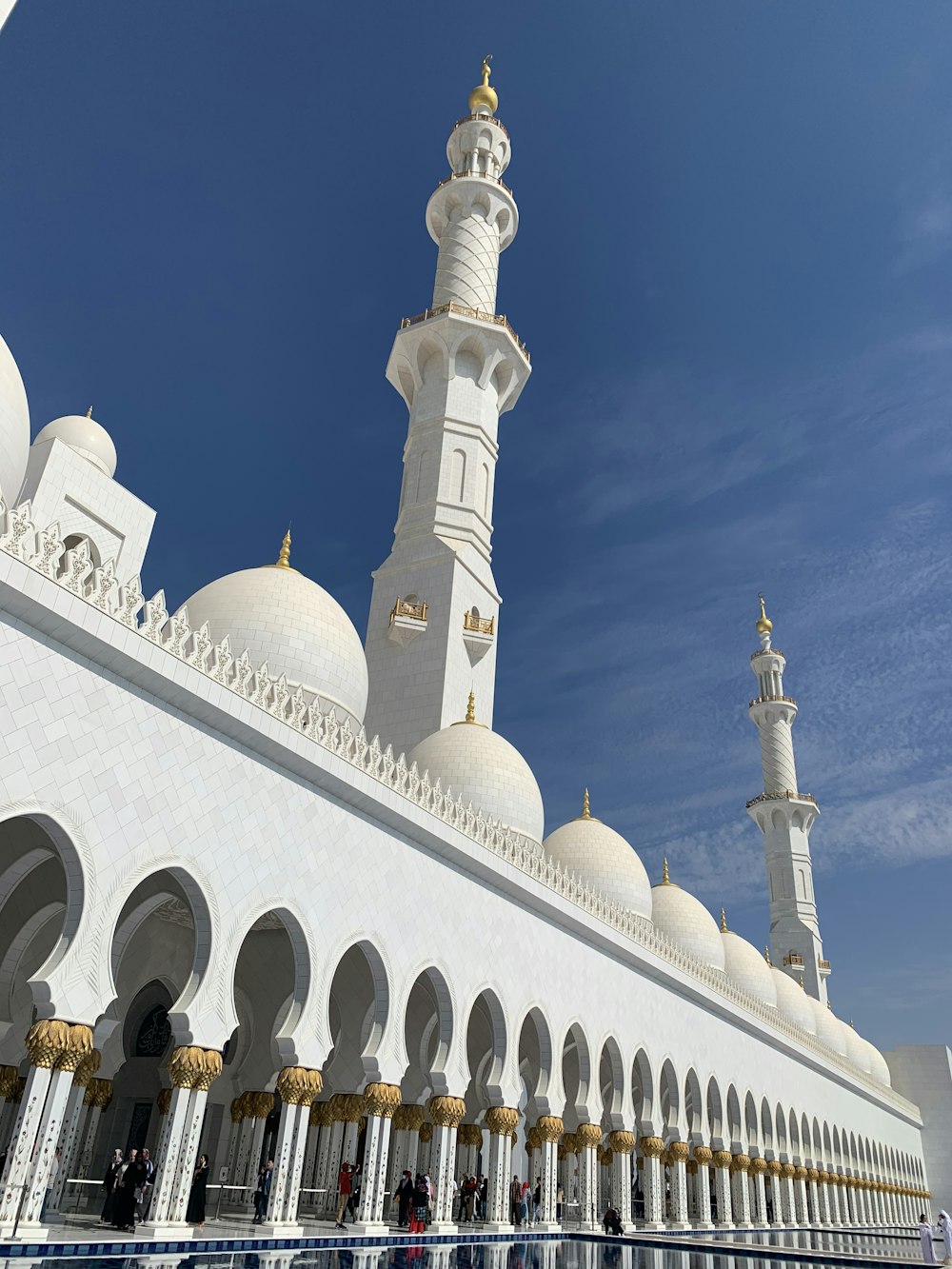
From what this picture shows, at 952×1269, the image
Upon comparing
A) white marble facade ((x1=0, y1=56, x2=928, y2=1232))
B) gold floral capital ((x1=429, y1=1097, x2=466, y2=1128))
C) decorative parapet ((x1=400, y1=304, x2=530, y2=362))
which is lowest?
gold floral capital ((x1=429, y1=1097, x2=466, y2=1128))

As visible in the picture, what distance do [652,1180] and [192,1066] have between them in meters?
12.6

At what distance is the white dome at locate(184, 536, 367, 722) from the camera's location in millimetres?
14227

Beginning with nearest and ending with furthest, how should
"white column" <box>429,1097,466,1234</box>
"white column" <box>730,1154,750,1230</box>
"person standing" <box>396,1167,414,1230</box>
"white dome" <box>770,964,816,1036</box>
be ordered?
"person standing" <box>396,1167,414,1230</box> → "white column" <box>429,1097,466,1234</box> → "white column" <box>730,1154,750,1230</box> → "white dome" <box>770,964,816,1036</box>

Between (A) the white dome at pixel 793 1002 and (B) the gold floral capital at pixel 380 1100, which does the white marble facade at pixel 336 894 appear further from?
(A) the white dome at pixel 793 1002

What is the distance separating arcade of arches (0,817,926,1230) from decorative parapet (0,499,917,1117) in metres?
1.97

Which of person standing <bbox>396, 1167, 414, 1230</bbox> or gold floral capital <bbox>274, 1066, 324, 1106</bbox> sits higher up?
gold floral capital <bbox>274, 1066, 324, 1106</bbox>

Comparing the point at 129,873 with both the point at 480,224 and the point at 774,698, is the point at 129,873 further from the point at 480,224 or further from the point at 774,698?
the point at 774,698

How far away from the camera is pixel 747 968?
1126 inches

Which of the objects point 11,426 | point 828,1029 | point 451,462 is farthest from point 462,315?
point 828,1029

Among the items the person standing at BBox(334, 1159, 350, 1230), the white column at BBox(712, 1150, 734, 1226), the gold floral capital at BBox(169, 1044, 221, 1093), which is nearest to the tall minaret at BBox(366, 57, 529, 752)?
the person standing at BBox(334, 1159, 350, 1230)

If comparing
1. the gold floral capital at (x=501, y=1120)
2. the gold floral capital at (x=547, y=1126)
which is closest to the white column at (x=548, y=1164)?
the gold floral capital at (x=547, y=1126)

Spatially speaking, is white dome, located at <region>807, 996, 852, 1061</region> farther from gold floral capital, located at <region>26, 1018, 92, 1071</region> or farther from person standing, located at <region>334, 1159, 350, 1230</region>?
gold floral capital, located at <region>26, 1018, 92, 1071</region>

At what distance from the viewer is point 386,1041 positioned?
11961mm

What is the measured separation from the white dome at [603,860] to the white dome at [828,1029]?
15300 mm
